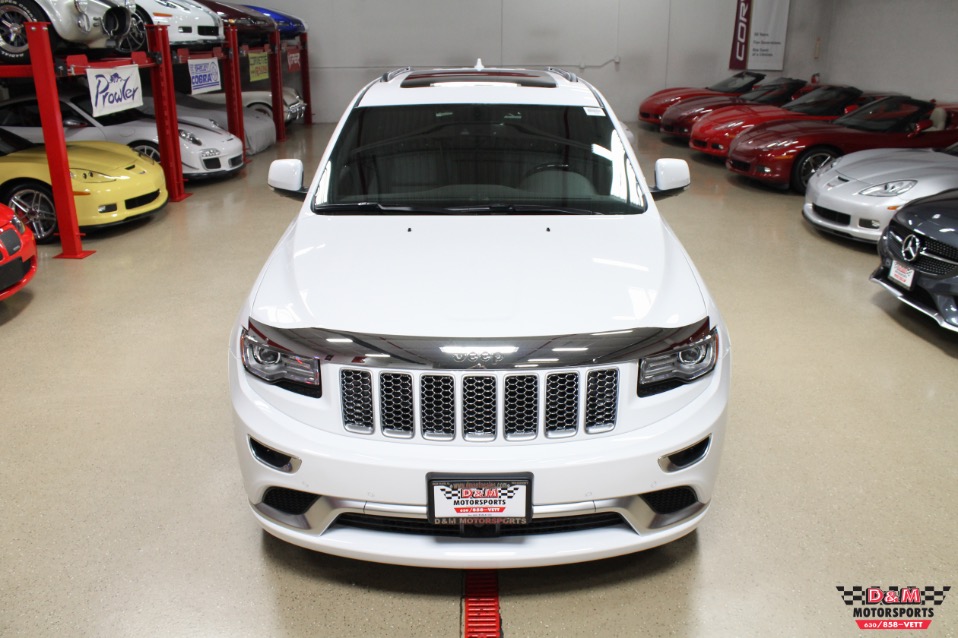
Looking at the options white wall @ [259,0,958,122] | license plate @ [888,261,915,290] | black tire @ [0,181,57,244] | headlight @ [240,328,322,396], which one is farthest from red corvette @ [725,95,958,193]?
headlight @ [240,328,322,396]

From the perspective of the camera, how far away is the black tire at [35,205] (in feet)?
20.7

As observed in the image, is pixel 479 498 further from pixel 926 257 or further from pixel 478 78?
pixel 926 257

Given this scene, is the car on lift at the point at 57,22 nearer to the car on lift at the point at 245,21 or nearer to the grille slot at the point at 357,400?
the car on lift at the point at 245,21

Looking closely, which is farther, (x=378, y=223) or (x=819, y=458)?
(x=819, y=458)

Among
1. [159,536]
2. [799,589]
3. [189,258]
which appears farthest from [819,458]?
[189,258]

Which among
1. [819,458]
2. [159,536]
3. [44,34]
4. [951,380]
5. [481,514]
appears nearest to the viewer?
[481,514]

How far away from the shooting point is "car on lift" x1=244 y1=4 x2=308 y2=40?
12859mm

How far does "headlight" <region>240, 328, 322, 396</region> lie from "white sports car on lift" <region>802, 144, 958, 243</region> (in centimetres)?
519

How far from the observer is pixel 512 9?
1526cm

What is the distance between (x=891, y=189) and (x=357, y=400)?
18.1 feet

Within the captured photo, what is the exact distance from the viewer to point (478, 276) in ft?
8.05

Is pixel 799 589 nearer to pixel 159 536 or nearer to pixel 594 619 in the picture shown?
pixel 594 619

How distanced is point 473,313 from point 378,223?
828 mm

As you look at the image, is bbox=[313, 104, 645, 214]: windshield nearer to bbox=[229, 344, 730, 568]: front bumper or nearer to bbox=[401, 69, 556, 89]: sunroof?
bbox=[401, 69, 556, 89]: sunroof
